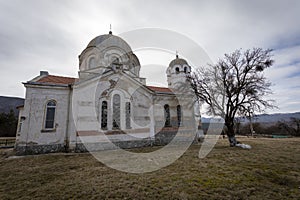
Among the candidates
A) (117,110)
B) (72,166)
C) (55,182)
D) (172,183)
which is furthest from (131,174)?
(117,110)

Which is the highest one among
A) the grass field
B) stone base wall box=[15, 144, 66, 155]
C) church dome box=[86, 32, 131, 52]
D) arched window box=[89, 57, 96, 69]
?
church dome box=[86, 32, 131, 52]

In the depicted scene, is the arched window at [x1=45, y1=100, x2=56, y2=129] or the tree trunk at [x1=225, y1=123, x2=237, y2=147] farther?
the tree trunk at [x1=225, y1=123, x2=237, y2=147]

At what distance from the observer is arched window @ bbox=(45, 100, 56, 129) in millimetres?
12578

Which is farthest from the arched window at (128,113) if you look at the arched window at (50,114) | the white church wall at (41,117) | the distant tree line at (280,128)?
the distant tree line at (280,128)

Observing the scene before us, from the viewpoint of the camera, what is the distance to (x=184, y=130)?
17.7 metres

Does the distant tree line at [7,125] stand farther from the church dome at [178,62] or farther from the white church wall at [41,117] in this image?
the church dome at [178,62]

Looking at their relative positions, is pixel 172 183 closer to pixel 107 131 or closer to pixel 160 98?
pixel 107 131

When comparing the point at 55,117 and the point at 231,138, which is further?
the point at 231,138

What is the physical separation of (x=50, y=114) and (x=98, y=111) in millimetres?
3788

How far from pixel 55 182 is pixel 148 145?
960cm

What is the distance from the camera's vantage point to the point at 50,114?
12734mm

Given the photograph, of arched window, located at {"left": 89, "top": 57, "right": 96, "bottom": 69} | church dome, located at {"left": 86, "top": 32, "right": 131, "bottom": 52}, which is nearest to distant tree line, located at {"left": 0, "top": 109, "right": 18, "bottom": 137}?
arched window, located at {"left": 89, "top": 57, "right": 96, "bottom": 69}

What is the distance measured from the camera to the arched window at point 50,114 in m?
12.6

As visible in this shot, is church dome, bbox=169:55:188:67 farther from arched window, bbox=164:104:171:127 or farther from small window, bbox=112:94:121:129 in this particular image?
small window, bbox=112:94:121:129
